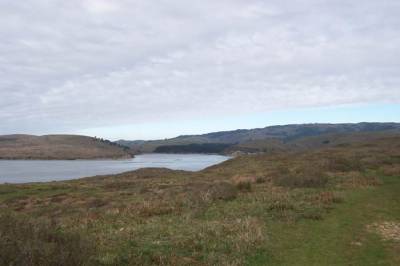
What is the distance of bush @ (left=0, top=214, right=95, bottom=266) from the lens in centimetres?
827

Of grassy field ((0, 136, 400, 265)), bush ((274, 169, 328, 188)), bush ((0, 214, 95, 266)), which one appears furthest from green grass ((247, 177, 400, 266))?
bush ((274, 169, 328, 188))

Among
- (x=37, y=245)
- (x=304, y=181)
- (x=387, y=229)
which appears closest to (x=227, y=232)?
(x=387, y=229)

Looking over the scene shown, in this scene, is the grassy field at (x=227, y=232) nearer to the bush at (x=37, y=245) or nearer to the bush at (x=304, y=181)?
the bush at (x=37, y=245)

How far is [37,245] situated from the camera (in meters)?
9.08

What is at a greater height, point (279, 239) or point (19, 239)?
point (19, 239)

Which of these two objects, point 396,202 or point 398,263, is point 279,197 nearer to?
point 396,202

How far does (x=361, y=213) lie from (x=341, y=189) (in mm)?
7417

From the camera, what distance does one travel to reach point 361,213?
1881cm

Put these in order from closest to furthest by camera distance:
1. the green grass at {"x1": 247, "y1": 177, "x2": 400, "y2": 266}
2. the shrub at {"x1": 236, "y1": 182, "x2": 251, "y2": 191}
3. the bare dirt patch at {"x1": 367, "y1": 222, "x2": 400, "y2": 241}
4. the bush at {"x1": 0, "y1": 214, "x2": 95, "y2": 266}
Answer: the bush at {"x1": 0, "y1": 214, "x2": 95, "y2": 266}
the green grass at {"x1": 247, "y1": 177, "x2": 400, "y2": 266}
the bare dirt patch at {"x1": 367, "y1": 222, "x2": 400, "y2": 241}
the shrub at {"x1": 236, "y1": 182, "x2": 251, "y2": 191}

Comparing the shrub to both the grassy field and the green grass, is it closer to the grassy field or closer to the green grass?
the grassy field

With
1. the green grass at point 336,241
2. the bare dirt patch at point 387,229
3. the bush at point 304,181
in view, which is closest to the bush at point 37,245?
the green grass at point 336,241

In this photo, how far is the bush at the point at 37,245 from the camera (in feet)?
27.1

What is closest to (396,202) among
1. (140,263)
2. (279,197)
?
(279,197)

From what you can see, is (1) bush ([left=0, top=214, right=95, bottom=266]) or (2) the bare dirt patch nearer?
(1) bush ([left=0, top=214, right=95, bottom=266])
